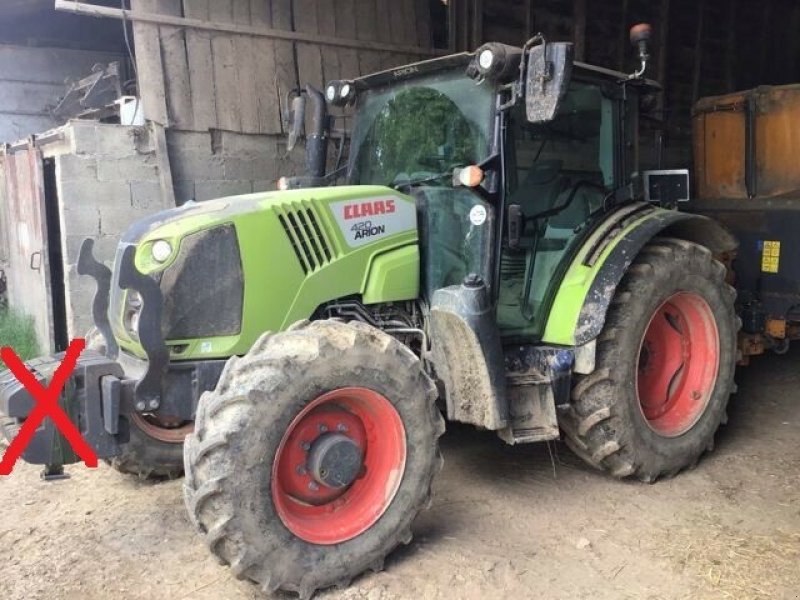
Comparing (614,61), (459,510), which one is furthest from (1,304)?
(614,61)

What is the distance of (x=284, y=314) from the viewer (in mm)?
3424

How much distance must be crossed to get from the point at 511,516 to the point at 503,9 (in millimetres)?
5916

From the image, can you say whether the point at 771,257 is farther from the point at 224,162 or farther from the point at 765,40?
the point at 765,40

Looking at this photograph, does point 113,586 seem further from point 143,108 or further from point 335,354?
point 143,108

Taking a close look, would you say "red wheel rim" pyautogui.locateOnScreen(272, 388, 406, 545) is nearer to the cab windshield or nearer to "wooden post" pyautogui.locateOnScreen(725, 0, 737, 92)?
the cab windshield

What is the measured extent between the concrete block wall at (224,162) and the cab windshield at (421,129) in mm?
2183

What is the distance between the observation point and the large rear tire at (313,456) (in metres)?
2.82

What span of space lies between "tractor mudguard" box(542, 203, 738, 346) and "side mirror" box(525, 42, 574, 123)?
95 centimetres

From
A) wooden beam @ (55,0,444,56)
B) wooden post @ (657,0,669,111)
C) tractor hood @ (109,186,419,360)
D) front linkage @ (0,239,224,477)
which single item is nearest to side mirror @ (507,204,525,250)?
tractor hood @ (109,186,419,360)

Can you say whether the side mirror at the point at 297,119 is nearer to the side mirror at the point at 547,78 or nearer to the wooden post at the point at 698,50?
the side mirror at the point at 547,78

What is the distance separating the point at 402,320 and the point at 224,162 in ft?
9.98

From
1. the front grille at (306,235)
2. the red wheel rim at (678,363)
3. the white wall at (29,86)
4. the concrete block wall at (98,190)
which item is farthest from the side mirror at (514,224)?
the white wall at (29,86)

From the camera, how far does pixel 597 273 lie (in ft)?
12.7

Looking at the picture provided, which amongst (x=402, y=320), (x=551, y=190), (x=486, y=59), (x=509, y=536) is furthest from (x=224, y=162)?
(x=509, y=536)
